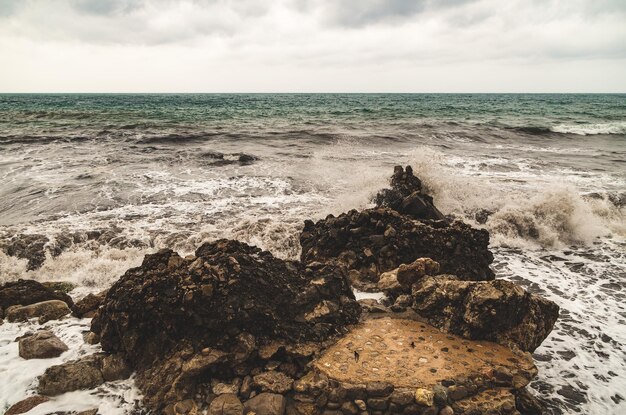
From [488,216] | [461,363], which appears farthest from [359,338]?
[488,216]

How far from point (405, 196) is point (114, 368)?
691 centimetres

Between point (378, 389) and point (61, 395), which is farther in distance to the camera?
point (61, 395)

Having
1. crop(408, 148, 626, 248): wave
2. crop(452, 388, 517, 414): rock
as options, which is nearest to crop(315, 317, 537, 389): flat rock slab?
crop(452, 388, 517, 414): rock

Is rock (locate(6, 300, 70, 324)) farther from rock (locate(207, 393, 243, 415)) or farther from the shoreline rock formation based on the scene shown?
rock (locate(207, 393, 243, 415))

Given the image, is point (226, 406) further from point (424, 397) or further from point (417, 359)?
point (417, 359)

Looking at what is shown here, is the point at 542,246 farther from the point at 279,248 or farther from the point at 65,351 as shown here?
the point at 65,351

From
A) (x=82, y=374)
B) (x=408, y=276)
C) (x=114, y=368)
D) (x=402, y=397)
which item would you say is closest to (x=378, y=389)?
(x=402, y=397)

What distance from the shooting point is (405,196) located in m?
9.11

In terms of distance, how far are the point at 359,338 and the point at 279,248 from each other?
3.85 meters

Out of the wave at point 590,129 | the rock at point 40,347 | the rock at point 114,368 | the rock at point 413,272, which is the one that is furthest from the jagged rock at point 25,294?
the wave at point 590,129

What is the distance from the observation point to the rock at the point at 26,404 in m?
3.53

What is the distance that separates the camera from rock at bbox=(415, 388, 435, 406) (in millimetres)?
3332

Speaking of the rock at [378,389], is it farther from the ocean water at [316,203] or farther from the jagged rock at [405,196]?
the jagged rock at [405,196]

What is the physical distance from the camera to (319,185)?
41.8ft
